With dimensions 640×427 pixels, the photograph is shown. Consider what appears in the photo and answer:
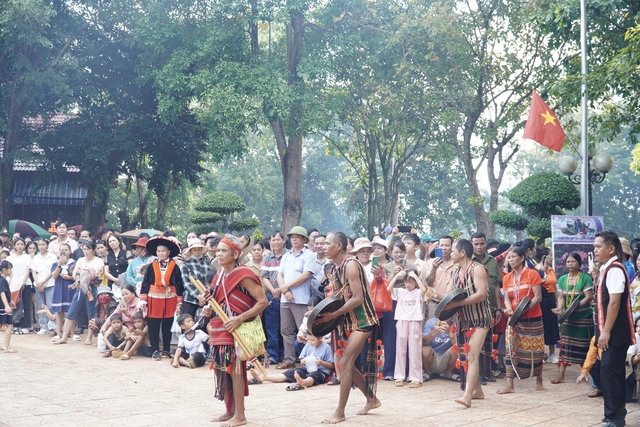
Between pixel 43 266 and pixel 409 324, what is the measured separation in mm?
8471

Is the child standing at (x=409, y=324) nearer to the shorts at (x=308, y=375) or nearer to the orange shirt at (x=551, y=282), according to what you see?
the shorts at (x=308, y=375)

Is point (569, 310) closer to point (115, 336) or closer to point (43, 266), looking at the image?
point (115, 336)

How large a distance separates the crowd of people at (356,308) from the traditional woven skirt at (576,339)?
0.06 ft

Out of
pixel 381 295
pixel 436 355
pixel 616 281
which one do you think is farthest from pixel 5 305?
pixel 616 281

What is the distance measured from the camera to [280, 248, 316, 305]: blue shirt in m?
11.4

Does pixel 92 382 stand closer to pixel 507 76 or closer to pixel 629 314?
pixel 629 314

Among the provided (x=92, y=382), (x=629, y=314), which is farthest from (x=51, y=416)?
(x=629, y=314)

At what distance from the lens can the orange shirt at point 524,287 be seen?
955cm

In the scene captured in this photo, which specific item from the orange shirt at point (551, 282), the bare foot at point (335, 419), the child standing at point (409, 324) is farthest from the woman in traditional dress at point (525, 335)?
the bare foot at point (335, 419)

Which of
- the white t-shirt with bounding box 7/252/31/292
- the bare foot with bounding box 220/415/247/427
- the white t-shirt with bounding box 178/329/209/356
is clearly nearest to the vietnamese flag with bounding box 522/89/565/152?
the white t-shirt with bounding box 178/329/209/356

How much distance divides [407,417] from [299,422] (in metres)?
1.17

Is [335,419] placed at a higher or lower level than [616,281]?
lower

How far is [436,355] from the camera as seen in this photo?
414 inches

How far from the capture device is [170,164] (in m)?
28.4
